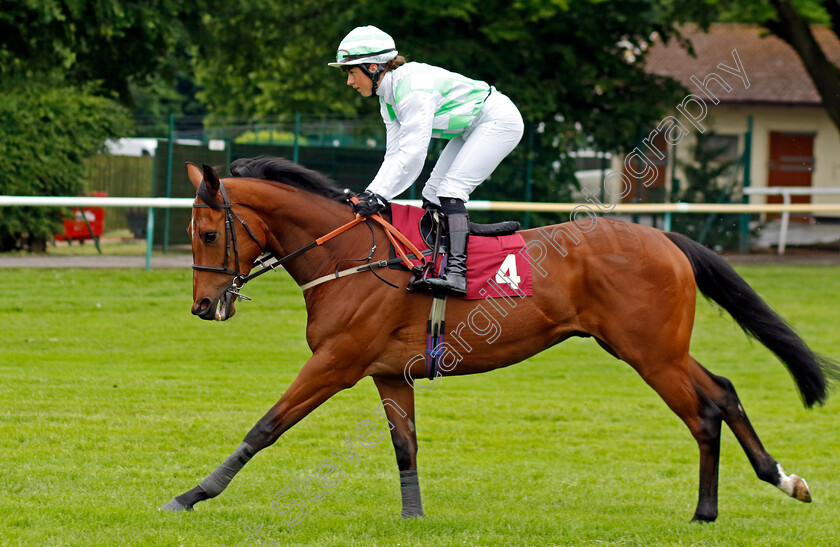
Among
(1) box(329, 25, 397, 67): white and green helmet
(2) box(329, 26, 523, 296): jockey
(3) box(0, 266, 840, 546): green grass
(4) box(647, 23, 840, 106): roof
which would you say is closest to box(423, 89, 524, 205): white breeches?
(2) box(329, 26, 523, 296): jockey

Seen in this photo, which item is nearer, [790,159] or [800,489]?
[800,489]

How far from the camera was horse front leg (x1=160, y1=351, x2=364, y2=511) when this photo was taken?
4.96 metres

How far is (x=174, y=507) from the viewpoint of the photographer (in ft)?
16.6

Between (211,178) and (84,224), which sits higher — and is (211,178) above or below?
above

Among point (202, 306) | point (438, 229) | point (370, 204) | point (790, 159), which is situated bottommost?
point (202, 306)

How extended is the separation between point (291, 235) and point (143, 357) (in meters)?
5.05

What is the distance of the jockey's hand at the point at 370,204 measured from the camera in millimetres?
5215

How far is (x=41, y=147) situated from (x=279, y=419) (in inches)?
426

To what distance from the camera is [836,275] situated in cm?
1675

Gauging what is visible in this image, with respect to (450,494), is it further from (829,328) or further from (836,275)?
(836,275)

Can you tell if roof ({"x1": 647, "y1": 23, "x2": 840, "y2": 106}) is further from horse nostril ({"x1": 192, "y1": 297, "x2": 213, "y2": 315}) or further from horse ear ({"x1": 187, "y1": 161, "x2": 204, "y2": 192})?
horse nostril ({"x1": 192, "y1": 297, "x2": 213, "y2": 315})

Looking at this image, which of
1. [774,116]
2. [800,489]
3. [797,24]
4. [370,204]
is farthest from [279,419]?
[774,116]

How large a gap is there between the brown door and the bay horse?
932 inches

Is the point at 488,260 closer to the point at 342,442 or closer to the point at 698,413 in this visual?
the point at 698,413
